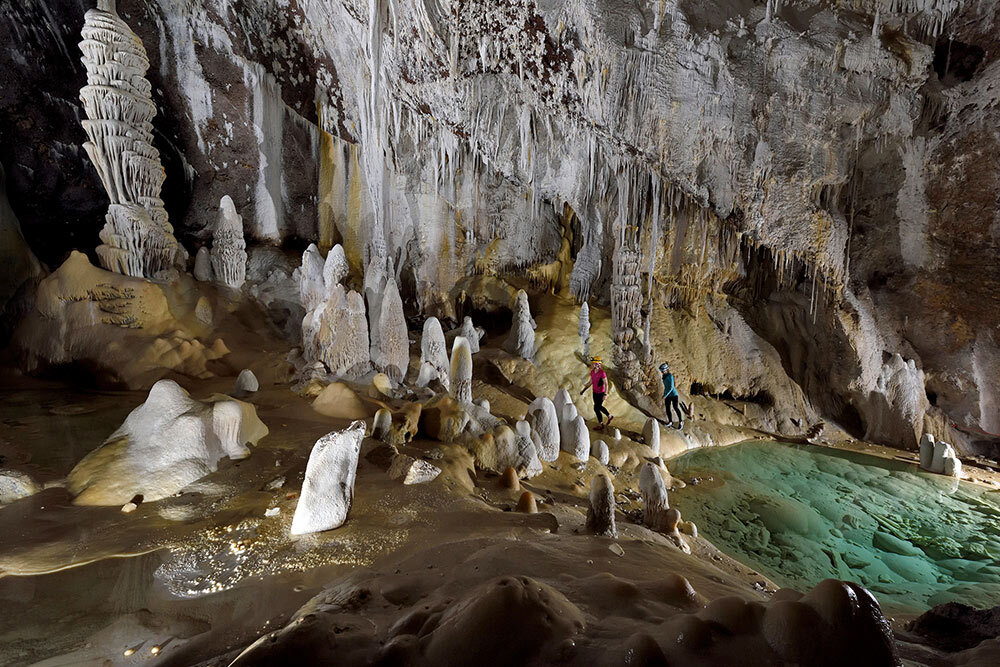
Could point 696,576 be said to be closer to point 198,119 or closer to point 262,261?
point 262,261

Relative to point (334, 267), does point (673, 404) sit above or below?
below

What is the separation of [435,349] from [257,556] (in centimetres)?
622

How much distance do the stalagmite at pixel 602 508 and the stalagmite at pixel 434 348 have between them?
5206 mm

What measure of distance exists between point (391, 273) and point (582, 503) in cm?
906

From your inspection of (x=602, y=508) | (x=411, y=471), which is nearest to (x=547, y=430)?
(x=602, y=508)

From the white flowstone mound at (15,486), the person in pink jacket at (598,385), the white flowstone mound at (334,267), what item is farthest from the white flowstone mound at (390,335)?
the white flowstone mound at (15,486)

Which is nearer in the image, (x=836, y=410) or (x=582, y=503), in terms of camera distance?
(x=582, y=503)

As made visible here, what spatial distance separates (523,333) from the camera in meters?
11.6

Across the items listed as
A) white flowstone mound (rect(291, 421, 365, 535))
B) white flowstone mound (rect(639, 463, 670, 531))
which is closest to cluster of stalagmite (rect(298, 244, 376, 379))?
white flowstone mound (rect(291, 421, 365, 535))

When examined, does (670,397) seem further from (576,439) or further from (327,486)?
(327,486)

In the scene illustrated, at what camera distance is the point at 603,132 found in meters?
10.4

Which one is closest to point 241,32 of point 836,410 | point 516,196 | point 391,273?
point 391,273

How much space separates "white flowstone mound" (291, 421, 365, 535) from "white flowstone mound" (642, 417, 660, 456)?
7.22 m

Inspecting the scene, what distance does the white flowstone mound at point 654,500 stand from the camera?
5.63 meters
